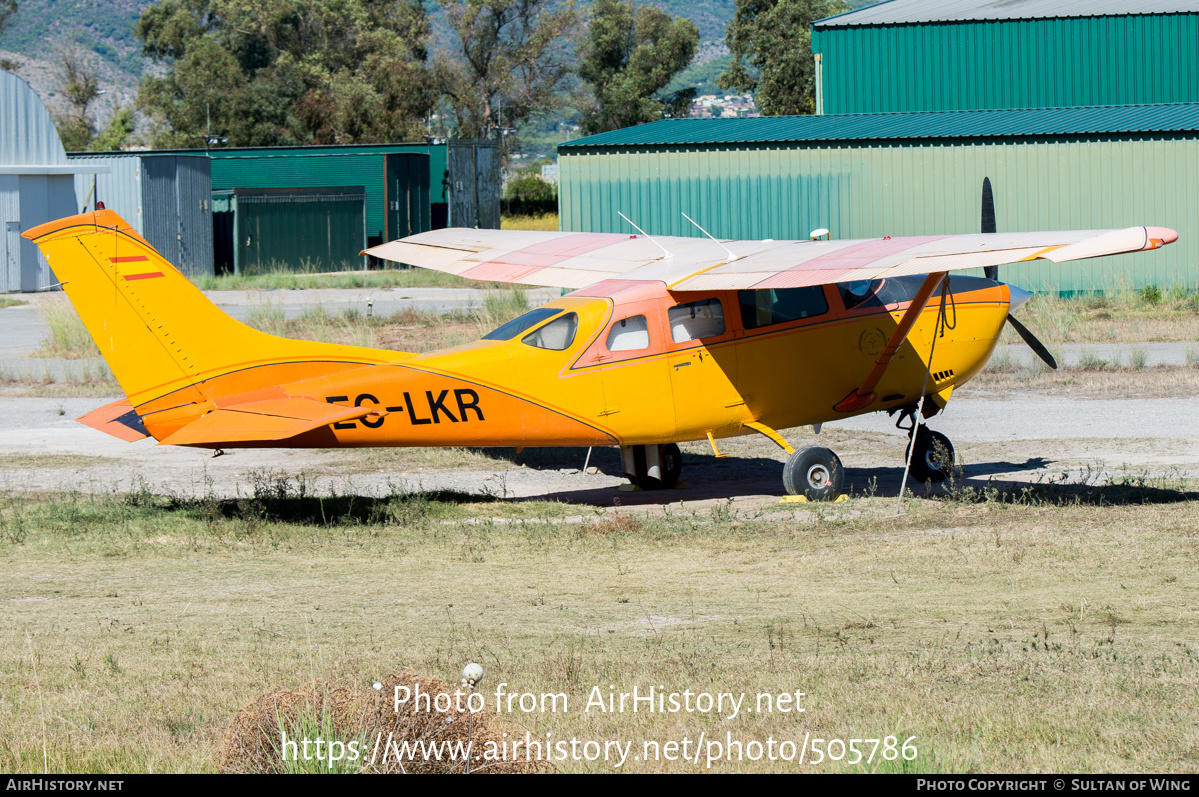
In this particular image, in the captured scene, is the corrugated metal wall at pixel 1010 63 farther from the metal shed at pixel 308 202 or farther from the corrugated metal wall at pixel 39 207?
the corrugated metal wall at pixel 39 207

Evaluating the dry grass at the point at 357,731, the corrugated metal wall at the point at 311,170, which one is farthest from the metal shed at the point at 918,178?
the dry grass at the point at 357,731

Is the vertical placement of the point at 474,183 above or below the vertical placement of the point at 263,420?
above

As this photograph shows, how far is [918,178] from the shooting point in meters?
31.4

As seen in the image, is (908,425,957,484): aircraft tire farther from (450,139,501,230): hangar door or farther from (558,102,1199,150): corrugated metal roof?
(450,139,501,230): hangar door

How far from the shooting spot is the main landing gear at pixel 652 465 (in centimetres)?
1361

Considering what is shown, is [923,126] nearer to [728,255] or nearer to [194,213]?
[728,255]

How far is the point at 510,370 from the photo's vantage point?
12117mm

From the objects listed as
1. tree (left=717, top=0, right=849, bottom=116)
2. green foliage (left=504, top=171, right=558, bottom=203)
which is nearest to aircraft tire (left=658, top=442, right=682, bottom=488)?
tree (left=717, top=0, right=849, bottom=116)

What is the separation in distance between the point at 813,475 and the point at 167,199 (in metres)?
39.7

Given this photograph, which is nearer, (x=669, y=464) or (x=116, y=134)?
(x=669, y=464)

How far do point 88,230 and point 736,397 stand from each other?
20.7 ft

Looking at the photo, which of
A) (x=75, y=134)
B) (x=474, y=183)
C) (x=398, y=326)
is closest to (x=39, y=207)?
A: (x=474, y=183)

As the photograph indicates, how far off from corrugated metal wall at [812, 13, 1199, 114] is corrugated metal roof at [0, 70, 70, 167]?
2636 centimetres

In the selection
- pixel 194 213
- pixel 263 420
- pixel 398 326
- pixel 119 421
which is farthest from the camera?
pixel 194 213
